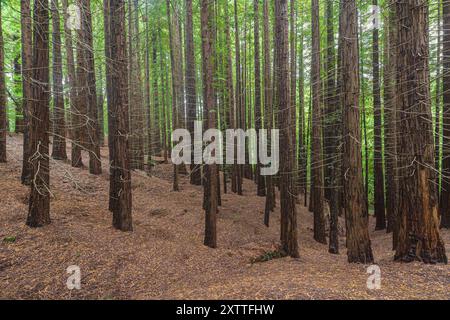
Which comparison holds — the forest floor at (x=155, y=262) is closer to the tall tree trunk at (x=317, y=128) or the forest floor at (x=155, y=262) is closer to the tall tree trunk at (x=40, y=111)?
the tall tree trunk at (x=40, y=111)

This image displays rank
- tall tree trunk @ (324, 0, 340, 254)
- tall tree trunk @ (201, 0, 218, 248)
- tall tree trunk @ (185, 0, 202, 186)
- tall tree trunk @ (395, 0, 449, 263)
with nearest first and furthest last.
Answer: tall tree trunk @ (395, 0, 449, 263), tall tree trunk @ (201, 0, 218, 248), tall tree trunk @ (324, 0, 340, 254), tall tree trunk @ (185, 0, 202, 186)

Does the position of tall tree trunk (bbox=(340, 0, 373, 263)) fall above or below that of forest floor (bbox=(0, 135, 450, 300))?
above

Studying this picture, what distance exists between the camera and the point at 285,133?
7.80m

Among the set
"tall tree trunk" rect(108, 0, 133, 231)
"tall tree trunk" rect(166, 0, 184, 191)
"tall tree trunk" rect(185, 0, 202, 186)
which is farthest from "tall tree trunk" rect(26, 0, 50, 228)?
"tall tree trunk" rect(166, 0, 184, 191)

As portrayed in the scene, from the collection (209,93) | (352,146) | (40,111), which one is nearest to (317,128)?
(352,146)

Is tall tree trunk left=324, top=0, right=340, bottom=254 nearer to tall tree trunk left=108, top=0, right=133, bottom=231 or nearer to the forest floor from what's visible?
the forest floor

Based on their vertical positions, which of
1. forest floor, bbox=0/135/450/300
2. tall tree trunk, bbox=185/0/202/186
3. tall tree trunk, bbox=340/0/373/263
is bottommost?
forest floor, bbox=0/135/450/300

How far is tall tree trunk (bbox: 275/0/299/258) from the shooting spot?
7.57 metres

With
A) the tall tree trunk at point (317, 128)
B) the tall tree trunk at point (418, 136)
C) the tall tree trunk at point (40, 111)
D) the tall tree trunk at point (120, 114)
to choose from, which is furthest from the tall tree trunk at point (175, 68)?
the tall tree trunk at point (418, 136)

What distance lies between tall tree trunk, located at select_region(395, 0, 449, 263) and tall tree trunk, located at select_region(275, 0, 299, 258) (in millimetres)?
2735

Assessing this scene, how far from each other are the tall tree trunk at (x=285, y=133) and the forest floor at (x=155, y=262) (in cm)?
81

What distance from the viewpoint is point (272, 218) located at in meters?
13.2

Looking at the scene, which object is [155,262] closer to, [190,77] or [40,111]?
[40,111]
